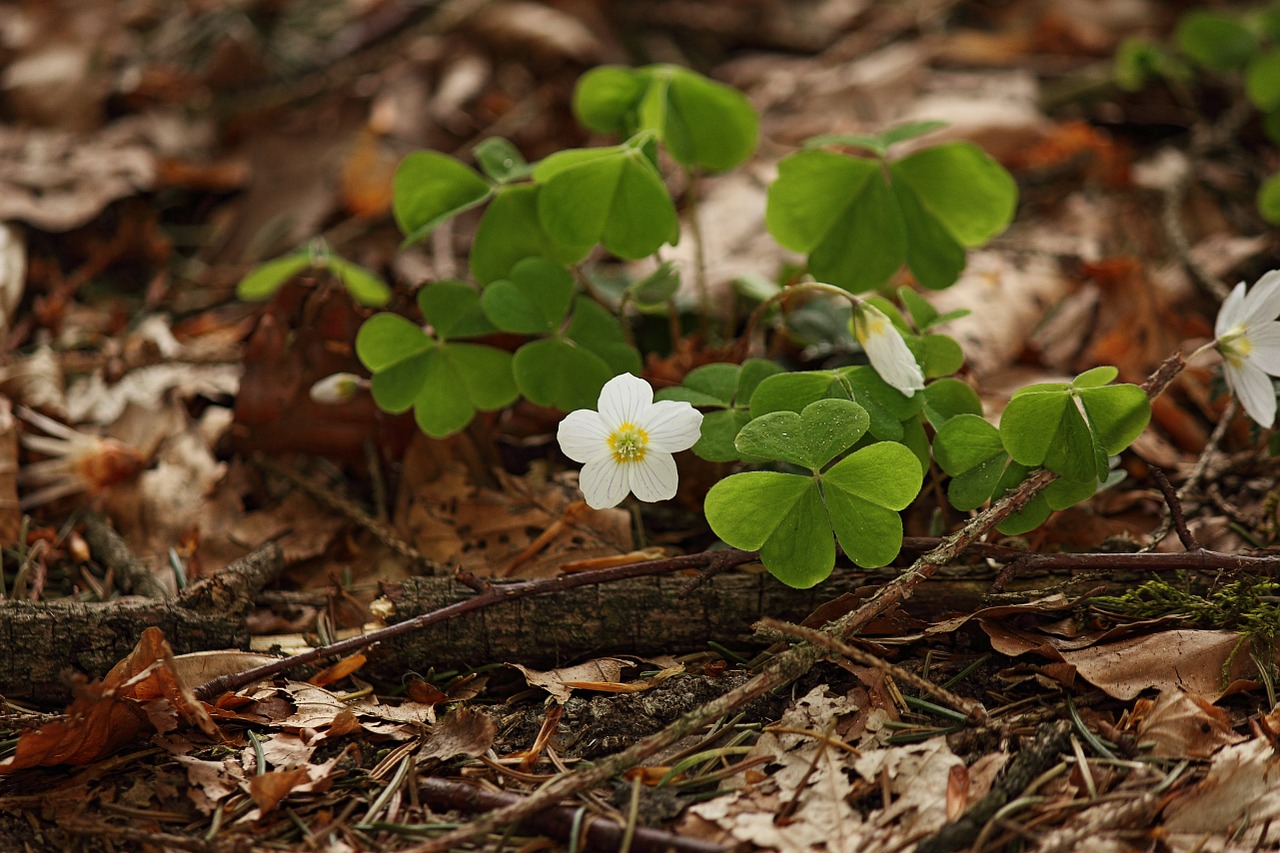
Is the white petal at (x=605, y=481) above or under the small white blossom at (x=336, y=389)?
above

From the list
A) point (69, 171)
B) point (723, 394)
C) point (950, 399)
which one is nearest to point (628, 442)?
point (723, 394)

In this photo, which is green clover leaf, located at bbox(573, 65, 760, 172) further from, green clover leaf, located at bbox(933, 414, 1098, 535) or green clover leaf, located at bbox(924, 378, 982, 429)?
green clover leaf, located at bbox(933, 414, 1098, 535)

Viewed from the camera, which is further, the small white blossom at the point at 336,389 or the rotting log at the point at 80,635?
the small white blossom at the point at 336,389

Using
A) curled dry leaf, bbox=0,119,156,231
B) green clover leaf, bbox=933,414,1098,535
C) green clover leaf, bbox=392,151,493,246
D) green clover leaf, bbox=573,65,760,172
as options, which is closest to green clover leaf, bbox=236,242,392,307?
green clover leaf, bbox=392,151,493,246

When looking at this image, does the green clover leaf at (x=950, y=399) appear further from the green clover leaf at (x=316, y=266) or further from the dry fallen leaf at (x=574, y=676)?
the green clover leaf at (x=316, y=266)

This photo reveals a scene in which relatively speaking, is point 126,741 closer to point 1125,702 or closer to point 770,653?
point 770,653

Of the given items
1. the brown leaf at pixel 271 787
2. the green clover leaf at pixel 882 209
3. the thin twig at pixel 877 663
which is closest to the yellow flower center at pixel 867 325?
the green clover leaf at pixel 882 209
